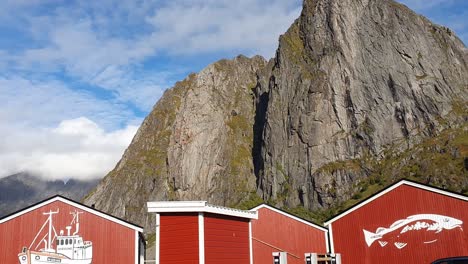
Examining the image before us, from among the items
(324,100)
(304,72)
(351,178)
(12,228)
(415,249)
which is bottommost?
(415,249)

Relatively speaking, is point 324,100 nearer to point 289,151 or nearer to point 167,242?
point 289,151

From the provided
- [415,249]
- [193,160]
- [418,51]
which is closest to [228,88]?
[193,160]

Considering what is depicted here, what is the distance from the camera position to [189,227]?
2681 cm

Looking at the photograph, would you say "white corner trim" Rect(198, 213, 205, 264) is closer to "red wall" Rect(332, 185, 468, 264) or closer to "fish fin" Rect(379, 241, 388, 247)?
"red wall" Rect(332, 185, 468, 264)

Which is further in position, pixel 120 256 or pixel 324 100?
pixel 324 100

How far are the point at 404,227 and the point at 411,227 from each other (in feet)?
1.48

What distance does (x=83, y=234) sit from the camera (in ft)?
104

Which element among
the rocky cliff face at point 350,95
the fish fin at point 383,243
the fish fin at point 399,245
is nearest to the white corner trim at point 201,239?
the fish fin at point 383,243

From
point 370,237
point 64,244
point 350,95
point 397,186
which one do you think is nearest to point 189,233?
point 64,244

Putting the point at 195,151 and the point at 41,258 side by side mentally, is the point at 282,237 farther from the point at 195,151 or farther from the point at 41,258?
the point at 195,151

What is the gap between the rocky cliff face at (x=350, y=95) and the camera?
107m

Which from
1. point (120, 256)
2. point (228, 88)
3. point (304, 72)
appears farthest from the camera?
point (228, 88)

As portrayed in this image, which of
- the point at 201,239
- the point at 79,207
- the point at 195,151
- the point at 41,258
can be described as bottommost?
the point at 41,258

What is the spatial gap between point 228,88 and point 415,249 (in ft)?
454
